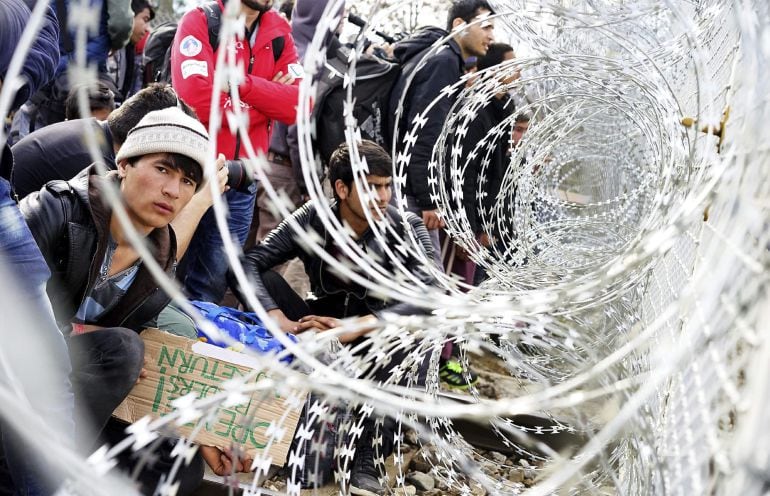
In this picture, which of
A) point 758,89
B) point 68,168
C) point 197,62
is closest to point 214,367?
point 68,168

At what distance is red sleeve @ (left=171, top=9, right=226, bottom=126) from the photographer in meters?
Answer: 4.20

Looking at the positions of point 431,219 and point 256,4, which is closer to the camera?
point 256,4

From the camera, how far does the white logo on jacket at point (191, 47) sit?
4.20m

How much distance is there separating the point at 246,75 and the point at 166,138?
→ 1.43 metres

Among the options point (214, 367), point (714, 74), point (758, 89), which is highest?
point (758, 89)

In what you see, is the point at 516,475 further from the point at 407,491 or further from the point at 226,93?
the point at 226,93

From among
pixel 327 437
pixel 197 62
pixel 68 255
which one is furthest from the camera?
pixel 197 62

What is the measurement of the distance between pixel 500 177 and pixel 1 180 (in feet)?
12.6

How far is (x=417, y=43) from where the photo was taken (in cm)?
524

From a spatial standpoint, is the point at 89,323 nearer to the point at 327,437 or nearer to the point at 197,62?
the point at 327,437

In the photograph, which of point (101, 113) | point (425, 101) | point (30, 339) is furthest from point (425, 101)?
point (30, 339)

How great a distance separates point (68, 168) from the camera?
3.65m

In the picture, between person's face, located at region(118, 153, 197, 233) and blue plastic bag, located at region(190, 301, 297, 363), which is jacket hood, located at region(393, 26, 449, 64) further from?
person's face, located at region(118, 153, 197, 233)

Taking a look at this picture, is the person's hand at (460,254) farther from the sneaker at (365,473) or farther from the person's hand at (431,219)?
the sneaker at (365,473)
